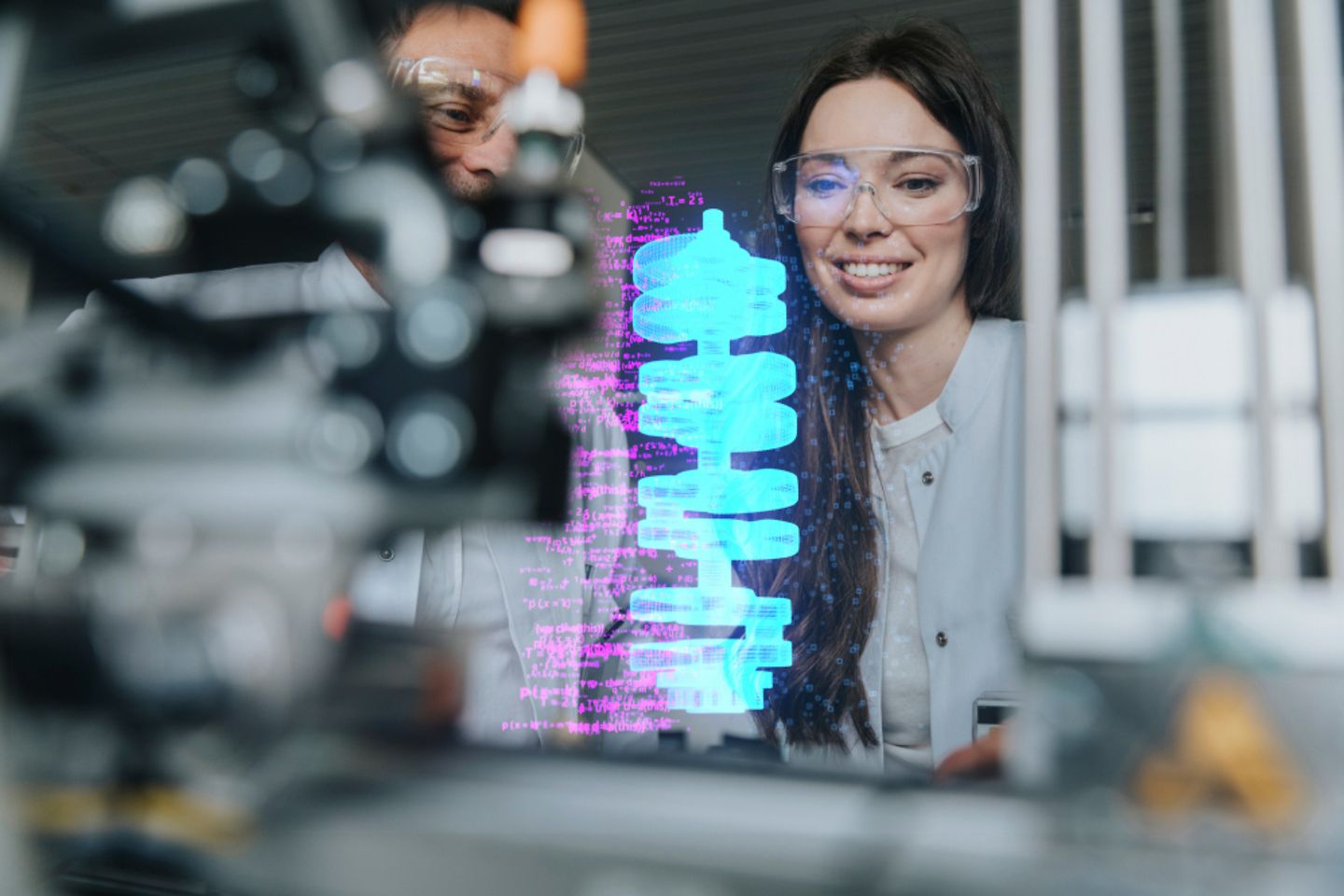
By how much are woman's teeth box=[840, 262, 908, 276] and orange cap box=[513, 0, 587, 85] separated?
49 cm

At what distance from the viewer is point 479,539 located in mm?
1146

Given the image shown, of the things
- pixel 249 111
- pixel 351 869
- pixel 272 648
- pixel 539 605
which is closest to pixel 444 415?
pixel 272 648

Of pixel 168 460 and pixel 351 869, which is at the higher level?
pixel 168 460

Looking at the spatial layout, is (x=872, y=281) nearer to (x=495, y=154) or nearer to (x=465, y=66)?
(x=495, y=154)

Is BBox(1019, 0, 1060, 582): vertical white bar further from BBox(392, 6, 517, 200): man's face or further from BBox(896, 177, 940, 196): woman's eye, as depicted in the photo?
BBox(392, 6, 517, 200): man's face

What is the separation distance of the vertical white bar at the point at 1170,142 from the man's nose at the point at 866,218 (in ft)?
1.61

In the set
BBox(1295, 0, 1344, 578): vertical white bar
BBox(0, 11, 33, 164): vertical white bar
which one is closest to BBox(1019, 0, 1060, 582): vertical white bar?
BBox(1295, 0, 1344, 578): vertical white bar

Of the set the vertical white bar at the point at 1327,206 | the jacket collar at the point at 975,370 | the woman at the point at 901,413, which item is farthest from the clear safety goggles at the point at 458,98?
the vertical white bar at the point at 1327,206

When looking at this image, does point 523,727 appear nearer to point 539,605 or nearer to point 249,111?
point 539,605

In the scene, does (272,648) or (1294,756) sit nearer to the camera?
(1294,756)

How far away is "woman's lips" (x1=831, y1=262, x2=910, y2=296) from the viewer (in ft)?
3.93

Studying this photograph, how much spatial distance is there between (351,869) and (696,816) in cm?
28

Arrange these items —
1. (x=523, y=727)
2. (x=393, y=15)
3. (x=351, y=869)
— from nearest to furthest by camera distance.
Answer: (x=351, y=869) → (x=393, y=15) → (x=523, y=727)

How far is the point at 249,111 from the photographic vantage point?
3.18 feet
